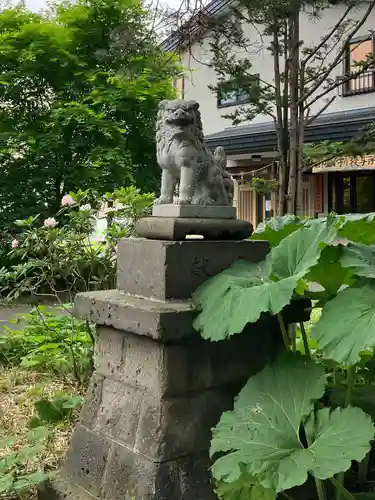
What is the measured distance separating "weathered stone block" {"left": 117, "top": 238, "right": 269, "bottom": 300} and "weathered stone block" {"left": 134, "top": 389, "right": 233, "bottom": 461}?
1.54ft

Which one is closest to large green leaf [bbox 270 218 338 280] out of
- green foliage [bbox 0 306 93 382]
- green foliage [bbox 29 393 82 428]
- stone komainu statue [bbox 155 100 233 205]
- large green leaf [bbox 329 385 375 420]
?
stone komainu statue [bbox 155 100 233 205]

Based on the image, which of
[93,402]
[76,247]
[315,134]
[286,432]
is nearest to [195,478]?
[286,432]

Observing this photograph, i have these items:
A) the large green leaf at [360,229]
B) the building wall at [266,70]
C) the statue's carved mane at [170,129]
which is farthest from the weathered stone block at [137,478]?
the building wall at [266,70]

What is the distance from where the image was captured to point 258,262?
2.75 metres

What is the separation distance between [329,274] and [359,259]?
256 millimetres

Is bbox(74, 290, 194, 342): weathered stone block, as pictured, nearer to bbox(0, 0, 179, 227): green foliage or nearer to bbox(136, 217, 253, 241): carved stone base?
bbox(136, 217, 253, 241): carved stone base

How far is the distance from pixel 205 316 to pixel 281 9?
4.00 meters

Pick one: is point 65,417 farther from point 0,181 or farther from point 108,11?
point 108,11

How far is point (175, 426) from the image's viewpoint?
241 centimetres

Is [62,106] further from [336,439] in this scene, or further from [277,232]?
[336,439]

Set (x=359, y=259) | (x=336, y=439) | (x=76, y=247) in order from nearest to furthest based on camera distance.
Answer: (x=336, y=439), (x=359, y=259), (x=76, y=247)

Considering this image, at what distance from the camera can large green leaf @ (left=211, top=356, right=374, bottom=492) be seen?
1844mm

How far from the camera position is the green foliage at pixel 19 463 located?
2.67 metres

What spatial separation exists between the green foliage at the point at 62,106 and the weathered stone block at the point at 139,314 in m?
9.26
